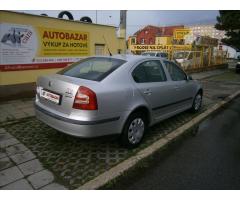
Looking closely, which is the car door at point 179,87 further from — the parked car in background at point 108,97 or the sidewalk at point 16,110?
the sidewalk at point 16,110

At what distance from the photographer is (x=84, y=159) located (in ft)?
11.7

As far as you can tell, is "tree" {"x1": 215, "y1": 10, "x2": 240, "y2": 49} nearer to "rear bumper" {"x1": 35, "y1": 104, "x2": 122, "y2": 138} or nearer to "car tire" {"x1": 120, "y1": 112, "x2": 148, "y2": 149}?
"car tire" {"x1": 120, "y1": 112, "x2": 148, "y2": 149}

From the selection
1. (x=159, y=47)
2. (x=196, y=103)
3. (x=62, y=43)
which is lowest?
(x=196, y=103)

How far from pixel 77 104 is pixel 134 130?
1.19 metres

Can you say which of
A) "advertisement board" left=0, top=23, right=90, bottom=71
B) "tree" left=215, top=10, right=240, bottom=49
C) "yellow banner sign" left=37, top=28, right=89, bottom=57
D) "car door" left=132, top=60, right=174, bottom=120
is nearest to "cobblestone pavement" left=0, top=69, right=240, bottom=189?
"car door" left=132, top=60, right=174, bottom=120

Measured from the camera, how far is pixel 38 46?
7152 mm

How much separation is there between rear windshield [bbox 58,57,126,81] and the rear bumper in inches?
26.6

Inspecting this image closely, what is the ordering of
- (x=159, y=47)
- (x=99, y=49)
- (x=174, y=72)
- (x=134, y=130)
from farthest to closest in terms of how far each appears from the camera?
1. (x=159, y=47)
2. (x=99, y=49)
3. (x=174, y=72)
4. (x=134, y=130)

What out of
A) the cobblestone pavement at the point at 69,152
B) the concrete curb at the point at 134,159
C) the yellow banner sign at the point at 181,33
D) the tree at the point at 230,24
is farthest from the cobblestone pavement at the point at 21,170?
the yellow banner sign at the point at 181,33

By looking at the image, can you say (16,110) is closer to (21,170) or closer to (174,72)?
(21,170)

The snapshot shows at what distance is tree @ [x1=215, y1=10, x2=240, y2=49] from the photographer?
18.9m

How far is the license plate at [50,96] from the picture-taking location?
11.6 ft

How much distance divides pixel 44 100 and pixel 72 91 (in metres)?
0.76

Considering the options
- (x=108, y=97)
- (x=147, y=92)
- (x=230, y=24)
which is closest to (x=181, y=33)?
(x=230, y=24)
